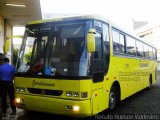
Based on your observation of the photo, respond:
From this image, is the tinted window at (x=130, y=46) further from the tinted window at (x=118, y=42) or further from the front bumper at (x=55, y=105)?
the front bumper at (x=55, y=105)

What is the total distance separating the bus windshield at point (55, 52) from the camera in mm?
7129

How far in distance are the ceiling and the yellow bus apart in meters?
5.24

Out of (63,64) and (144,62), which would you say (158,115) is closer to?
(63,64)

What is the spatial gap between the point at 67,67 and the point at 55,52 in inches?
25.0

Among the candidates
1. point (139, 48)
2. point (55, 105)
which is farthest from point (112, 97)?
point (139, 48)

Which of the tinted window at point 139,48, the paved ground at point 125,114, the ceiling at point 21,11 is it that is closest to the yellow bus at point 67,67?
the paved ground at point 125,114

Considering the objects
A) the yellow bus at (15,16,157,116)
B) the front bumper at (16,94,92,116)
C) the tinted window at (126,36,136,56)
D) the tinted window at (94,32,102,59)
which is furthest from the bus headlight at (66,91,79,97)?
the tinted window at (126,36,136,56)

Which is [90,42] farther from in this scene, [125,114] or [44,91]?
[125,114]

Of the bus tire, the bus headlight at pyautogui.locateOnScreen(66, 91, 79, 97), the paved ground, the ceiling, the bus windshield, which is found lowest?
the paved ground

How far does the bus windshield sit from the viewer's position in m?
7.13

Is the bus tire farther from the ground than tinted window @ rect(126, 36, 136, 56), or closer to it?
closer to it

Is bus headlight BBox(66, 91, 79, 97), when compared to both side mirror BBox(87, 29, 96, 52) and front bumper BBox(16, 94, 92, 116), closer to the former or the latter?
front bumper BBox(16, 94, 92, 116)

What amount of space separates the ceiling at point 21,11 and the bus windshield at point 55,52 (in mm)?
5382

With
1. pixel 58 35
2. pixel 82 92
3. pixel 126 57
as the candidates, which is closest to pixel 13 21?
pixel 126 57
